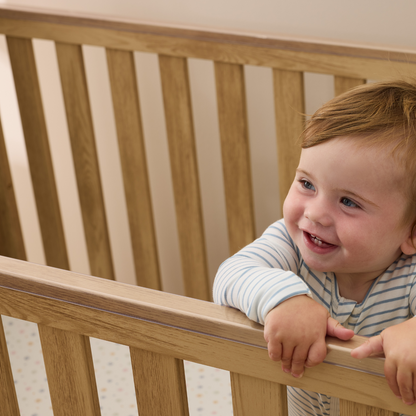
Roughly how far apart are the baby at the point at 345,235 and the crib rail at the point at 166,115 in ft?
1.54

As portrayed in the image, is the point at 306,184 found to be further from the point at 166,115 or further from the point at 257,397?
the point at 166,115

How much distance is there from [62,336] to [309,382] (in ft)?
0.91

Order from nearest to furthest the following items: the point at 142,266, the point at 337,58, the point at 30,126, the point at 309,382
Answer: the point at 309,382 → the point at 337,58 → the point at 30,126 → the point at 142,266

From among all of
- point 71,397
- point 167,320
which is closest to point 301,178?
point 167,320

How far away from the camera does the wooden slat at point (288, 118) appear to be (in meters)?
1.19

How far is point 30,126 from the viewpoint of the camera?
55.9 inches

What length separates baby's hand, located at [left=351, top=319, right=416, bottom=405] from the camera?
0.50 metres

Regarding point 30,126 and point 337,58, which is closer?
point 337,58

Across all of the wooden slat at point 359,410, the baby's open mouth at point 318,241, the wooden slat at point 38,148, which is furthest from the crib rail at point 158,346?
the wooden slat at point 38,148

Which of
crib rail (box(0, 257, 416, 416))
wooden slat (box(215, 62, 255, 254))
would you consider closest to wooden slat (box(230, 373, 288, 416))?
crib rail (box(0, 257, 416, 416))

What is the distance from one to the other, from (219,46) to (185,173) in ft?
1.03

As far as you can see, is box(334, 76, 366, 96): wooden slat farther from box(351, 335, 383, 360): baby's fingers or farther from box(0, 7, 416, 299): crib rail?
box(351, 335, 383, 360): baby's fingers

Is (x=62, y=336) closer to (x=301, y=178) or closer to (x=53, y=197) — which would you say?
(x=301, y=178)

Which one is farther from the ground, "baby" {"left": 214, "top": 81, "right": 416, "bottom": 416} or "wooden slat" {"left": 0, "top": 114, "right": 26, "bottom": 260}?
"baby" {"left": 214, "top": 81, "right": 416, "bottom": 416}
